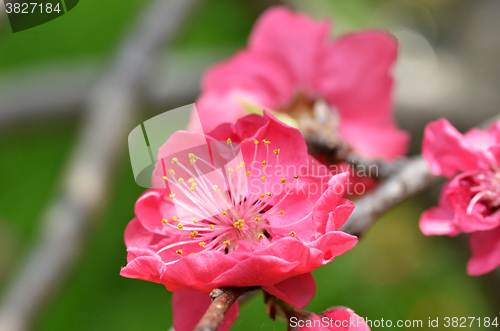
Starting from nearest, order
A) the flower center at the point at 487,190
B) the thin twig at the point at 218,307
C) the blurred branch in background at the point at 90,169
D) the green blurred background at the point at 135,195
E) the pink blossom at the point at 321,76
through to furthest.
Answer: the thin twig at the point at 218,307, the flower center at the point at 487,190, the pink blossom at the point at 321,76, the blurred branch in background at the point at 90,169, the green blurred background at the point at 135,195

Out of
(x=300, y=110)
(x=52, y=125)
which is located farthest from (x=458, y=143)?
(x=52, y=125)

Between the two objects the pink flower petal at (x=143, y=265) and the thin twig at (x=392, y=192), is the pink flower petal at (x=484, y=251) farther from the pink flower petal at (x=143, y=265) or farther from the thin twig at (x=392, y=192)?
the pink flower petal at (x=143, y=265)

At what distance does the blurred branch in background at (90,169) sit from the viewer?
62 cm

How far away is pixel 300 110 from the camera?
509 millimetres

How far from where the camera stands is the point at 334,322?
0.24m

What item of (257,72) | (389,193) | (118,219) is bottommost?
(118,219)

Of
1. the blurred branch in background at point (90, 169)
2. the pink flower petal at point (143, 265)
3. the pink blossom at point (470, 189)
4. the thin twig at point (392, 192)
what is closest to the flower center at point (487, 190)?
the pink blossom at point (470, 189)

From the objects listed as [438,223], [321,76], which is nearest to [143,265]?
[438,223]

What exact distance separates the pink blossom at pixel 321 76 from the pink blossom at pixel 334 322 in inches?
10.3

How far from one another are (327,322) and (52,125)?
1.02 meters

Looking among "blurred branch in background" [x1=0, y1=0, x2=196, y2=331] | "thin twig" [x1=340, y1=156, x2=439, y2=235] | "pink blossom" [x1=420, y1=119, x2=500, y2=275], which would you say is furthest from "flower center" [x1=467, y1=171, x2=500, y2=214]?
"blurred branch in background" [x1=0, y1=0, x2=196, y2=331]

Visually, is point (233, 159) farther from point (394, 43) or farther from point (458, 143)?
point (394, 43)

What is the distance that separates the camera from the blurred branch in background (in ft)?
2.04

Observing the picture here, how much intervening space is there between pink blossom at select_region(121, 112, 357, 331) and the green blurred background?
582 mm
